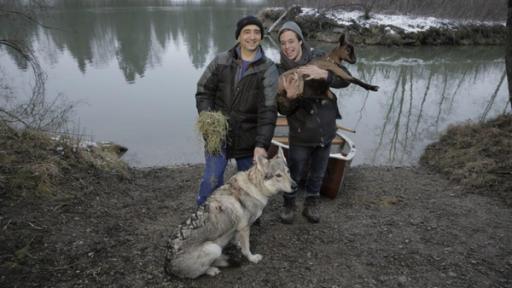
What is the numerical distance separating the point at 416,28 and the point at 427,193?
21541 mm

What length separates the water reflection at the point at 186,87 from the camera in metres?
9.41

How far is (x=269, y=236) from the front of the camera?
4609mm

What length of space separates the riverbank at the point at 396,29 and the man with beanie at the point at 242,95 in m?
21.5

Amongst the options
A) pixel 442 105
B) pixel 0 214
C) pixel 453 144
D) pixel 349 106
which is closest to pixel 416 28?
pixel 442 105

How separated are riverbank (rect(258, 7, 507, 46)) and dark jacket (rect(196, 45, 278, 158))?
2147 centimetres

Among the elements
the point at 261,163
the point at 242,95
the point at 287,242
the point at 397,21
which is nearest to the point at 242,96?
the point at 242,95

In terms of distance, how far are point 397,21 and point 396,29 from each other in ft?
4.74

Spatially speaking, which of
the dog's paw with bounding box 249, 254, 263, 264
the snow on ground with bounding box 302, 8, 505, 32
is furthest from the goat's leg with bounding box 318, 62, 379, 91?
the snow on ground with bounding box 302, 8, 505, 32

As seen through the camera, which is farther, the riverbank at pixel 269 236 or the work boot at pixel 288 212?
the work boot at pixel 288 212

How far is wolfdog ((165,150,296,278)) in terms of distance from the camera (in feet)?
11.1

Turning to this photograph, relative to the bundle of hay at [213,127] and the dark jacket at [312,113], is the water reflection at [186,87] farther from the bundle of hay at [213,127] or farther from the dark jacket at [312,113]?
the dark jacket at [312,113]

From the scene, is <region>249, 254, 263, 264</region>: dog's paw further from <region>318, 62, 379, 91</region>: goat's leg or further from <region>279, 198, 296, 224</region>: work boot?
<region>318, 62, 379, 91</region>: goat's leg

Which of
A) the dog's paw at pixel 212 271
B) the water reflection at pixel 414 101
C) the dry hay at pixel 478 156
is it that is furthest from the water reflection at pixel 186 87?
the dog's paw at pixel 212 271

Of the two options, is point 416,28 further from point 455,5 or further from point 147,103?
point 147,103
